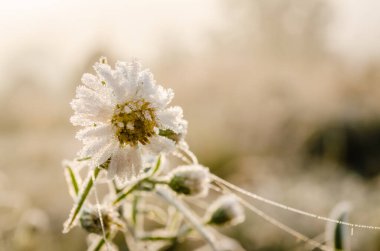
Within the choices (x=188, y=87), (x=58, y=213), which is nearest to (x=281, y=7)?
(x=188, y=87)

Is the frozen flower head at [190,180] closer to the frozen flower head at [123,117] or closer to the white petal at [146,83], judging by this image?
the frozen flower head at [123,117]

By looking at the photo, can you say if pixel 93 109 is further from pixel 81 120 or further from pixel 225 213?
pixel 225 213

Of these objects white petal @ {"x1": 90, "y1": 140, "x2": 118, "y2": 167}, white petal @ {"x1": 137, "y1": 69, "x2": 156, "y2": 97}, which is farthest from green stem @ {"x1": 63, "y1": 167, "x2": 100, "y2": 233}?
white petal @ {"x1": 137, "y1": 69, "x2": 156, "y2": 97}

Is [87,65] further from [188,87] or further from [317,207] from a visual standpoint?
[317,207]

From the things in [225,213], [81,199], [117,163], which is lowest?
[225,213]

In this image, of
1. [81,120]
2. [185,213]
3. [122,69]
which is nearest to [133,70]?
[122,69]

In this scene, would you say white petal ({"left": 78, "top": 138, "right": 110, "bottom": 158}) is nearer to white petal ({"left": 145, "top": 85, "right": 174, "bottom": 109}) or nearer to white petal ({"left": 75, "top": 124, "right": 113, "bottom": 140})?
white petal ({"left": 75, "top": 124, "right": 113, "bottom": 140})
